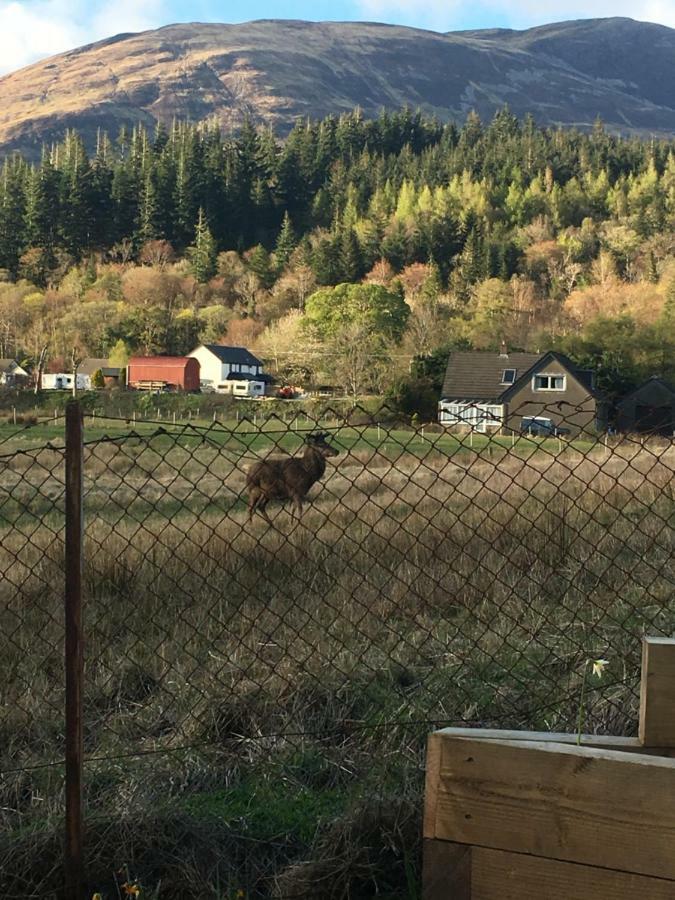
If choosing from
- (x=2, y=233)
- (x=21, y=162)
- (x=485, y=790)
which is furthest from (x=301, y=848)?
(x=21, y=162)

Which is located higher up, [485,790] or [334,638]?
[485,790]

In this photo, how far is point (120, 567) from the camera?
7.89 metres

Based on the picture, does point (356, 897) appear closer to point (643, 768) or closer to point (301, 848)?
point (301, 848)

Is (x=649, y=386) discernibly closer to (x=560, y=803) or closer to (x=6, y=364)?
(x=6, y=364)

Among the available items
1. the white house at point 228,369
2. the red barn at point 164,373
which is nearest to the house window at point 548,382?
the white house at point 228,369

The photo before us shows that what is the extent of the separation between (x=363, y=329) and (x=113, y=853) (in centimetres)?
7804

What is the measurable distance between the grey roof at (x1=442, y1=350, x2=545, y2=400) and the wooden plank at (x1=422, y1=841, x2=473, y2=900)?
5963cm

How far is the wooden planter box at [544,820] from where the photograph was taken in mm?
2221

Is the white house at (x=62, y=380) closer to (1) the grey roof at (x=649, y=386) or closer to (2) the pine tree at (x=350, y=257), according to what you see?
(2) the pine tree at (x=350, y=257)

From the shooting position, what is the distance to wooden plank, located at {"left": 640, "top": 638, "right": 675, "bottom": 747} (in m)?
2.48

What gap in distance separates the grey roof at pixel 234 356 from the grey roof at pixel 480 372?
28.5 m

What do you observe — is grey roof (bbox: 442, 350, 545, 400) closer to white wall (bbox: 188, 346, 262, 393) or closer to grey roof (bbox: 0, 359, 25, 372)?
white wall (bbox: 188, 346, 262, 393)

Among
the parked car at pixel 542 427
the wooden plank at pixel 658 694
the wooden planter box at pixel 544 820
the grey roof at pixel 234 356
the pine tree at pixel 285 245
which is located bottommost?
the grey roof at pixel 234 356

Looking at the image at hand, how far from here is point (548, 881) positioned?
2.32 meters
